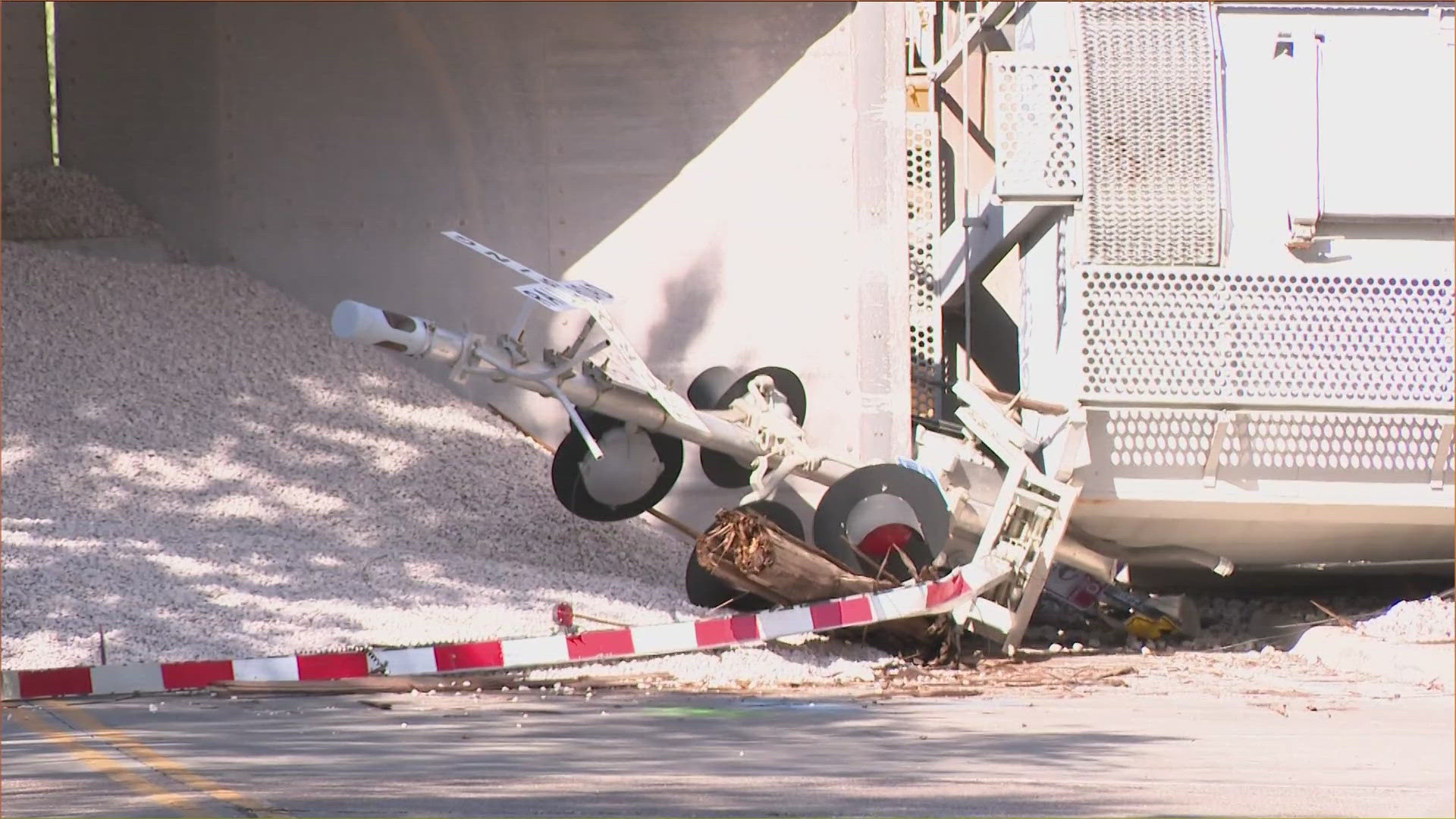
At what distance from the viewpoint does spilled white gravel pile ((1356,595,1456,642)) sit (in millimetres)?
10258

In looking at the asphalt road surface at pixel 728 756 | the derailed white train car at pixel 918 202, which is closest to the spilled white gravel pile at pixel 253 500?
the derailed white train car at pixel 918 202

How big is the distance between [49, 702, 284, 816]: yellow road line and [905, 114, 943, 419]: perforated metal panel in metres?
7.25

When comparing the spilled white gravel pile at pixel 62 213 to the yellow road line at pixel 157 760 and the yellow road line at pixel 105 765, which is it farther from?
the yellow road line at pixel 105 765

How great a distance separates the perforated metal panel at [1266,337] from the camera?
32.9ft

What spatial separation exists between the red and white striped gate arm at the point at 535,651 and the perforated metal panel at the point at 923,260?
3462 mm

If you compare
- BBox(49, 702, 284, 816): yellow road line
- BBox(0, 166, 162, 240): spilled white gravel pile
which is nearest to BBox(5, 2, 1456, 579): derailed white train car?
BBox(0, 166, 162, 240): spilled white gravel pile

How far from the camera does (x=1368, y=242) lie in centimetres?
1030

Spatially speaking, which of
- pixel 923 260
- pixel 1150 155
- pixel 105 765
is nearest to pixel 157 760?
pixel 105 765

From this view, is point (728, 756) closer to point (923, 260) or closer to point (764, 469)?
point (764, 469)

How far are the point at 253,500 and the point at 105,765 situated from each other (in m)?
5.30

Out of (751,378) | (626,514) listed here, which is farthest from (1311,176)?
(626,514)

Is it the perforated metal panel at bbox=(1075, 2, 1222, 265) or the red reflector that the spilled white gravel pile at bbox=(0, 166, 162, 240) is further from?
the perforated metal panel at bbox=(1075, 2, 1222, 265)

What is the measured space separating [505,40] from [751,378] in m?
3.52

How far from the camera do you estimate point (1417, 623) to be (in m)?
10.5
